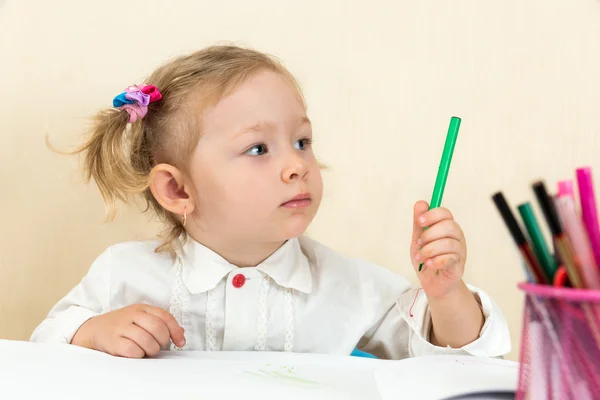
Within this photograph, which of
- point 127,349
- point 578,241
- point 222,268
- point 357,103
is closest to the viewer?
point 578,241

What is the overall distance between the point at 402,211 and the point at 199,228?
40 cm

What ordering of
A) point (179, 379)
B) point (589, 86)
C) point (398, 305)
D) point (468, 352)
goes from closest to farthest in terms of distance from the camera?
point (179, 379) < point (468, 352) < point (398, 305) < point (589, 86)

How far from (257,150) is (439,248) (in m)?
0.28

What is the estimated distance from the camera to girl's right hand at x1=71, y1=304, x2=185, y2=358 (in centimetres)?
71

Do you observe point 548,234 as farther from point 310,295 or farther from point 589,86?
point 589,86

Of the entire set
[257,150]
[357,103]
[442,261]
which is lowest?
[442,261]

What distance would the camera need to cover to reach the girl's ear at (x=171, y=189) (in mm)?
846

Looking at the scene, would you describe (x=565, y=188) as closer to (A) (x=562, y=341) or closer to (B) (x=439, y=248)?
(A) (x=562, y=341)

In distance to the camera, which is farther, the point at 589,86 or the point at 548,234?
the point at 589,86

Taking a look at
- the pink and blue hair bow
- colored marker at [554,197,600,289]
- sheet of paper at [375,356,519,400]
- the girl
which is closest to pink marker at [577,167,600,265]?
colored marker at [554,197,600,289]

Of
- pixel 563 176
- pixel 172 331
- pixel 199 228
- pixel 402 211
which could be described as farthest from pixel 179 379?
pixel 563 176

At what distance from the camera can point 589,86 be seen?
1.08 meters

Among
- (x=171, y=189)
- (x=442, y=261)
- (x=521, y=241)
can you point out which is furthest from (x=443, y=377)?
(x=171, y=189)

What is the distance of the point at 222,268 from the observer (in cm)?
84
